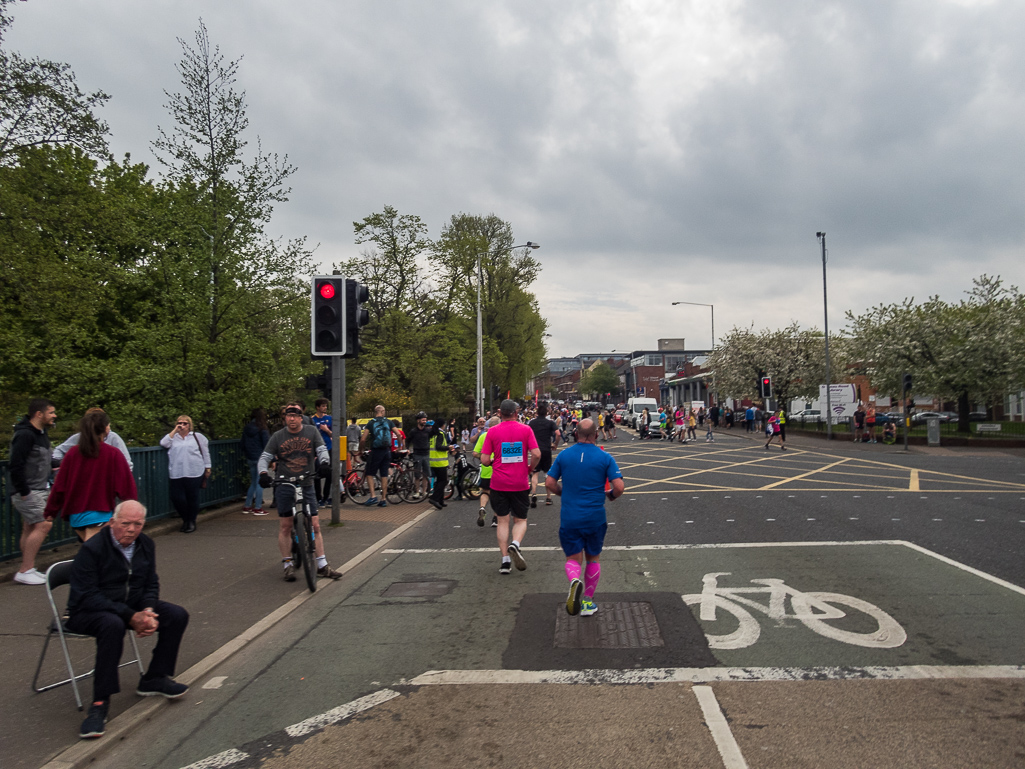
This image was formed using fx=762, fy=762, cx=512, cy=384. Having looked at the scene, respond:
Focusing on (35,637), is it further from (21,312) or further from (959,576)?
(21,312)

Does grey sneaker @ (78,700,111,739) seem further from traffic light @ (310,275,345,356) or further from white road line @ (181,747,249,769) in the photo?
traffic light @ (310,275,345,356)

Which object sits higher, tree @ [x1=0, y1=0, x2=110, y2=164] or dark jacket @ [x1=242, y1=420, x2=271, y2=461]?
tree @ [x1=0, y1=0, x2=110, y2=164]

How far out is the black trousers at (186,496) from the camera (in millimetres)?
10289

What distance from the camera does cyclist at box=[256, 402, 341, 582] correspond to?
23.8ft

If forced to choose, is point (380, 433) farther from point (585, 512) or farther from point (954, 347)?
point (954, 347)

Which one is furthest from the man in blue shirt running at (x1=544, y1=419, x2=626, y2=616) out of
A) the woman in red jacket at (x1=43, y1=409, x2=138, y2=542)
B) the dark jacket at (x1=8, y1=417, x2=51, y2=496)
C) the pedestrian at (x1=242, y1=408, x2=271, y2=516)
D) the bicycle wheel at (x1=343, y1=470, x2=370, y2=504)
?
the bicycle wheel at (x1=343, y1=470, x2=370, y2=504)

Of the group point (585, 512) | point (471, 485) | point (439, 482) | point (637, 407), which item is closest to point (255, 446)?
point (439, 482)

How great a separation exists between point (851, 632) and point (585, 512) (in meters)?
2.07

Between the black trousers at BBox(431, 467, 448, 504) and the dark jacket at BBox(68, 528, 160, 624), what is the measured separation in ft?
30.0

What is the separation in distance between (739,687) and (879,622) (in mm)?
1894

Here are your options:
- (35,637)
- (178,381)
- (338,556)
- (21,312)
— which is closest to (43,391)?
(21,312)

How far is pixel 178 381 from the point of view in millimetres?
11859

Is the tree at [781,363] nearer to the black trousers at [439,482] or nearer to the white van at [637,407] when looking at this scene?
the white van at [637,407]

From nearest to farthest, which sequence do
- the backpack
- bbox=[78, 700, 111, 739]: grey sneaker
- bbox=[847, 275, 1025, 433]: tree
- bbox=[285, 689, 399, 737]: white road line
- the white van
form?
bbox=[78, 700, 111, 739]: grey sneaker, bbox=[285, 689, 399, 737]: white road line, the backpack, bbox=[847, 275, 1025, 433]: tree, the white van
